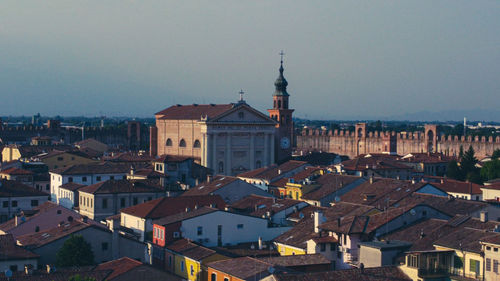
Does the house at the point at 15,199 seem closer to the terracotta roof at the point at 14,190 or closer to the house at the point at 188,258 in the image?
the terracotta roof at the point at 14,190

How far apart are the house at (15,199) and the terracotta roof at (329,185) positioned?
505 inches

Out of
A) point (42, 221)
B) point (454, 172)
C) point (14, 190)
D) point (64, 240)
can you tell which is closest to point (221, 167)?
point (454, 172)

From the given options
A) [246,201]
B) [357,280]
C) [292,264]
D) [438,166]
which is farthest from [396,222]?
[438,166]

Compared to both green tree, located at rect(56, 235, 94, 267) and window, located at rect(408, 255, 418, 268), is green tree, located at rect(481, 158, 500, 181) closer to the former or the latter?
window, located at rect(408, 255, 418, 268)

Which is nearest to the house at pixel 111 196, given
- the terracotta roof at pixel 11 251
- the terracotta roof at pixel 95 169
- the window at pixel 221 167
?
the terracotta roof at pixel 95 169

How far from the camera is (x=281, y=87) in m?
77.8

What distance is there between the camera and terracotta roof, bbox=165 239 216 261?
25312mm

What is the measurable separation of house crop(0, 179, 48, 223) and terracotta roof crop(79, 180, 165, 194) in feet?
8.11

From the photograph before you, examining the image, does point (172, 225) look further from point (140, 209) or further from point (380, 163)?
point (380, 163)

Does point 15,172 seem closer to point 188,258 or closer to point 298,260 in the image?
point 188,258

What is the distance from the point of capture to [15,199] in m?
38.4

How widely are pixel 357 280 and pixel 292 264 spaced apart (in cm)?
332

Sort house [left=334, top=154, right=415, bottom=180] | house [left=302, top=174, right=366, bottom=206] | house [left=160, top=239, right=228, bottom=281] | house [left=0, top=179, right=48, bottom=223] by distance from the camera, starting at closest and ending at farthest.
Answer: house [left=160, top=239, right=228, bottom=281] < house [left=302, top=174, right=366, bottom=206] < house [left=0, top=179, right=48, bottom=223] < house [left=334, top=154, right=415, bottom=180]

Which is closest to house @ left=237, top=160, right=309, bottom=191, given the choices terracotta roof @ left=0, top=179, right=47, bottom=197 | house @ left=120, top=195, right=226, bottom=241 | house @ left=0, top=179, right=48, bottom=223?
house @ left=120, top=195, right=226, bottom=241
